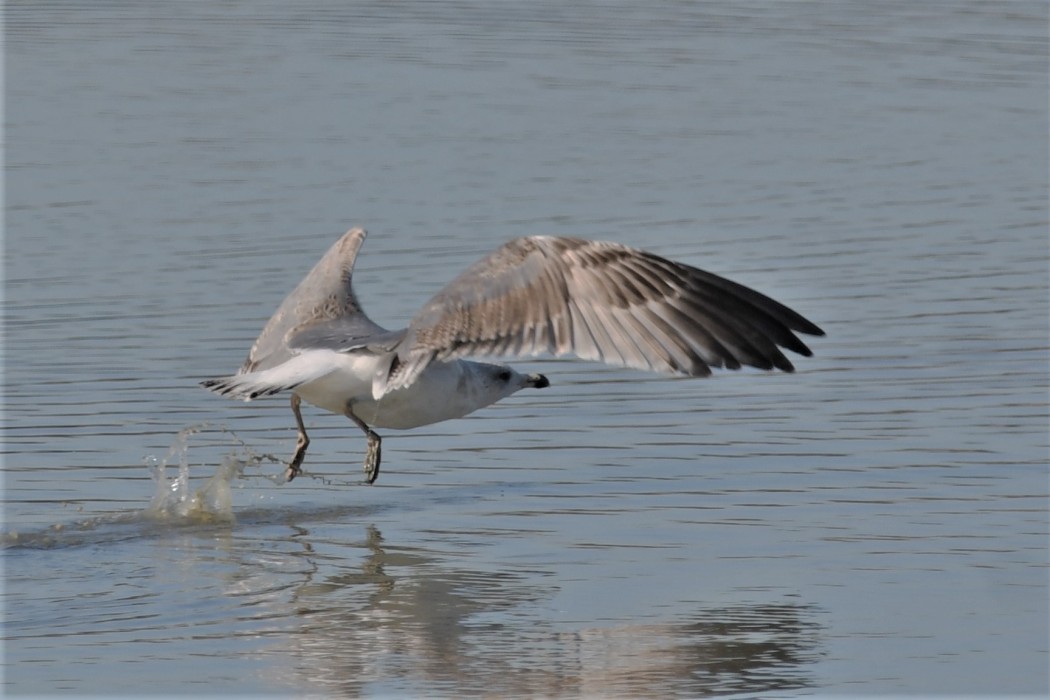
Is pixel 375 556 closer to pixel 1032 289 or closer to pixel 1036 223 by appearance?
pixel 1032 289

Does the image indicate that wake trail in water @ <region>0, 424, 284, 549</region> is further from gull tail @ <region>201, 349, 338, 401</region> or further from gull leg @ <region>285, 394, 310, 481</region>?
gull tail @ <region>201, 349, 338, 401</region>

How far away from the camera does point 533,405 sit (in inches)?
367

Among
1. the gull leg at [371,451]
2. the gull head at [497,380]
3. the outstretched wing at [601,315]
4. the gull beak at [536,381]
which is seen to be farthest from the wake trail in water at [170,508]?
the outstretched wing at [601,315]

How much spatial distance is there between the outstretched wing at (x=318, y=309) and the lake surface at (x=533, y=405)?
18.7 inches

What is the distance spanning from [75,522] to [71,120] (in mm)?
8166

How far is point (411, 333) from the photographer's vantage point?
6961 millimetres

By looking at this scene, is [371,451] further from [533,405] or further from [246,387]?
[533,405]

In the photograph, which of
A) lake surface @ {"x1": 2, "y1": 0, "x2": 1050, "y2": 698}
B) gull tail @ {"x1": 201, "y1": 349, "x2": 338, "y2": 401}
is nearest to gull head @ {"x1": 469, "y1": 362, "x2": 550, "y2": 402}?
lake surface @ {"x1": 2, "y1": 0, "x2": 1050, "y2": 698}

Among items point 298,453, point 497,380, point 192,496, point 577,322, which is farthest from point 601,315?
point 192,496

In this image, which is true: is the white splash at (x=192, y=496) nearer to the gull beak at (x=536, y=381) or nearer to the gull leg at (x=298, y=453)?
the gull leg at (x=298, y=453)

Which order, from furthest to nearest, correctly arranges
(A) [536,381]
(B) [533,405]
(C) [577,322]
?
1. (B) [533,405]
2. (A) [536,381]
3. (C) [577,322]

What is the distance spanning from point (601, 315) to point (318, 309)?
1964mm

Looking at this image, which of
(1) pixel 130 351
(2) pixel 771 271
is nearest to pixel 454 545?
(1) pixel 130 351

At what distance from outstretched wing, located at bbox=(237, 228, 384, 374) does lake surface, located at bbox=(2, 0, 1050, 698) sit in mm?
474
